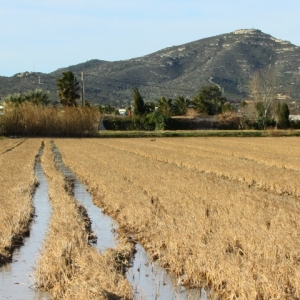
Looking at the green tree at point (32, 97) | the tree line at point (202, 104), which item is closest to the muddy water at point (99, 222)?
the tree line at point (202, 104)

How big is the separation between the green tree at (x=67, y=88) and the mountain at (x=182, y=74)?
52389 millimetres

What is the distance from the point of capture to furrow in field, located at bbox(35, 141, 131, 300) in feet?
23.4

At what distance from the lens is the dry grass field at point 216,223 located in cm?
770

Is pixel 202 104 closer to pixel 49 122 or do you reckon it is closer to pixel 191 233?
pixel 49 122

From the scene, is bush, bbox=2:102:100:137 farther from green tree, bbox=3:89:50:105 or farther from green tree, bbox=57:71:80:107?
green tree, bbox=57:71:80:107

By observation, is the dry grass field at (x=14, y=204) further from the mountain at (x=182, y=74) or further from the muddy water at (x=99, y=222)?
the mountain at (x=182, y=74)

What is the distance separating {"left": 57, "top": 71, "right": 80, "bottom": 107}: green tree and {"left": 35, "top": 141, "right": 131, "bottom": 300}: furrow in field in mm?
72528

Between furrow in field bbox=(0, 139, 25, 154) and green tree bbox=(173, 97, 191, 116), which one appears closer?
furrow in field bbox=(0, 139, 25, 154)

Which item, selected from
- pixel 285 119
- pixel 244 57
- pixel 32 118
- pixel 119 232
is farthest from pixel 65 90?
pixel 244 57

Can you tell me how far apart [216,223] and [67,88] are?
244 ft

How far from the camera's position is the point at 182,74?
607ft

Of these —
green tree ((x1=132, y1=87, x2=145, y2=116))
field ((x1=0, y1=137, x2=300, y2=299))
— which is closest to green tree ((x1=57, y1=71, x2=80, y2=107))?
green tree ((x1=132, y1=87, x2=145, y2=116))

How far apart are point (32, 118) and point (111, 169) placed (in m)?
39.8

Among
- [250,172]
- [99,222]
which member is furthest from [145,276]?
[250,172]
